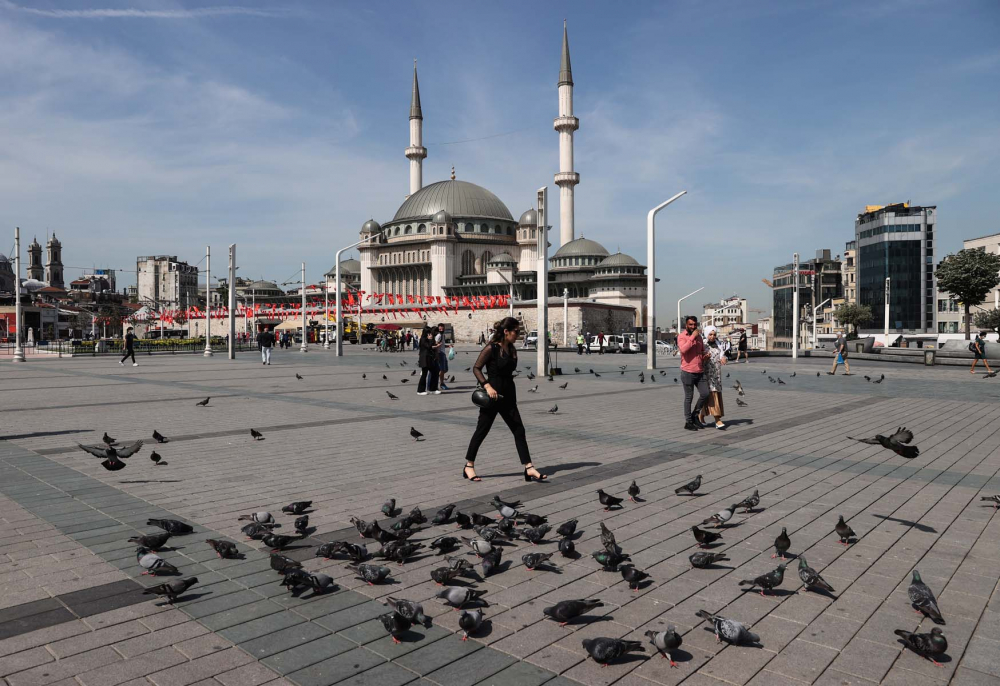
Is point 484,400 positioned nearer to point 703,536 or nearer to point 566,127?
point 703,536

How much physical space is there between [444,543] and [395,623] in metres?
1.15

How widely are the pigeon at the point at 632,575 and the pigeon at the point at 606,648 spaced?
70cm

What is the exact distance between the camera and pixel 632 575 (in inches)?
145

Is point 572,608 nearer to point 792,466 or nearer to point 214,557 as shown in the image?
point 214,557

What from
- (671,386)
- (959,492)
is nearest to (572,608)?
(959,492)

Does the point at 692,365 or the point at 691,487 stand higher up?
the point at 692,365

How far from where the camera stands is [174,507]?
546cm

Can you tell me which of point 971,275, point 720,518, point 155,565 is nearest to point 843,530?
point 720,518

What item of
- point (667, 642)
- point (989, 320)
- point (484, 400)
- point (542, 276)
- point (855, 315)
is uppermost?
point (855, 315)

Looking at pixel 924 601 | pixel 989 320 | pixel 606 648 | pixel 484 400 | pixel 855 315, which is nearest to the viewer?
pixel 606 648

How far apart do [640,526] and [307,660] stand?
8.90 feet

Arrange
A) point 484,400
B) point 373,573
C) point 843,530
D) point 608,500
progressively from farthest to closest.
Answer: point 484,400
point 608,500
point 843,530
point 373,573

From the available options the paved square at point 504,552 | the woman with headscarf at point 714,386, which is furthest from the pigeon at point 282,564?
the woman with headscarf at point 714,386

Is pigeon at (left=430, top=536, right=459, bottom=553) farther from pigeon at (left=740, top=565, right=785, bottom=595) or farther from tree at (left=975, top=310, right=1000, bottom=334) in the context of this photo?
tree at (left=975, top=310, right=1000, bottom=334)
